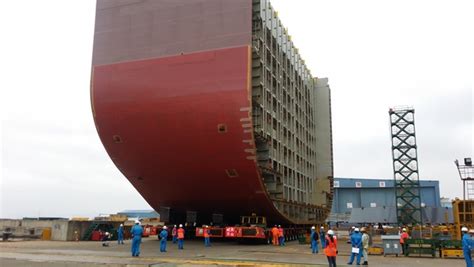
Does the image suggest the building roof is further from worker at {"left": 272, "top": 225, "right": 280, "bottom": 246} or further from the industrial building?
worker at {"left": 272, "top": 225, "right": 280, "bottom": 246}

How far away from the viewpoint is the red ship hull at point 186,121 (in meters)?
19.3

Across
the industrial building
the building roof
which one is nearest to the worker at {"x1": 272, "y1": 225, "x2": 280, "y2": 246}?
the industrial building

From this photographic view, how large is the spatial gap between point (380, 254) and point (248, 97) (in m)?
8.86

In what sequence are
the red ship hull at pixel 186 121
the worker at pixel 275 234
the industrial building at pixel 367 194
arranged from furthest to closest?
the industrial building at pixel 367 194, the worker at pixel 275 234, the red ship hull at pixel 186 121

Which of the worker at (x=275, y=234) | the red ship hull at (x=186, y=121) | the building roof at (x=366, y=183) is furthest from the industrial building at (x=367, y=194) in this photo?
the red ship hull at (x=186, y=121)

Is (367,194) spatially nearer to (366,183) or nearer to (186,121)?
(366,183)

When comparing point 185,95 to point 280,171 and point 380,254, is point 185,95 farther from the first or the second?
point 380,254

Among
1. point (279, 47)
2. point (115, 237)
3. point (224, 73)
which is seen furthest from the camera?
point (115, 237)

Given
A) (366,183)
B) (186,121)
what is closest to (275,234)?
(186,121)

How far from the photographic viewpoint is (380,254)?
59.7 ft

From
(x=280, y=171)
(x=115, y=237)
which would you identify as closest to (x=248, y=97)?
(x=280, y=171)

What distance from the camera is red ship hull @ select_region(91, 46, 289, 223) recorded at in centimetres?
1934

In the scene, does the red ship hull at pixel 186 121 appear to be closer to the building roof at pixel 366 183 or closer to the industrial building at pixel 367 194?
the industrial building at pixel 367 194

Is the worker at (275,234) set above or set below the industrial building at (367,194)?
below
